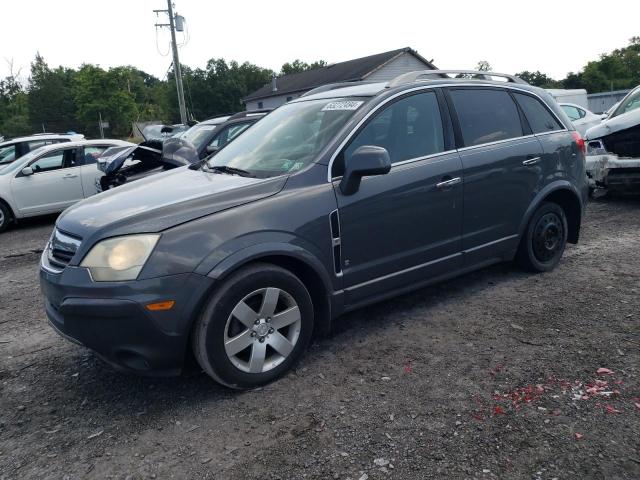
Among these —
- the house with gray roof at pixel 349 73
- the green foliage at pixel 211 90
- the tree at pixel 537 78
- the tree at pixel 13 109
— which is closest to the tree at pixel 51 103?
the tree at pixel 13 109

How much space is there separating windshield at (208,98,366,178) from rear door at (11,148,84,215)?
6.80 metres

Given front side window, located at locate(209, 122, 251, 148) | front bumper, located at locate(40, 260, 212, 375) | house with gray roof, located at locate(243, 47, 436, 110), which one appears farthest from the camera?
house with gray roof, located at locate(243, 47, 436, 110)

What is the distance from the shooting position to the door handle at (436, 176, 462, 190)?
13.0ft

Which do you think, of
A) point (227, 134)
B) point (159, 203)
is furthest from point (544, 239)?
point (227, 134)

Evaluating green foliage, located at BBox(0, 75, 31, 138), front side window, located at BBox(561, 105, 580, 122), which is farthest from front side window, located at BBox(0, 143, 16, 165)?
green foliage, located at BBox(0, 75, 31, 138)

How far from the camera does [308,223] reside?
3.35 meters

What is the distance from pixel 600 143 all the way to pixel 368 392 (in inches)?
268

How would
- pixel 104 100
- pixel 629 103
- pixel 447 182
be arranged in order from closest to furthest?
pixel 447 182 → pixel 629 103 → pixel 104 100

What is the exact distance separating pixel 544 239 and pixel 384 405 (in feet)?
9.09

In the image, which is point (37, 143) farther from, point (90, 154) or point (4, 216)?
point (4, 216)

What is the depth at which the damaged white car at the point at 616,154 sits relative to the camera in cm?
764

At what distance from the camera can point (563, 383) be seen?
3137 millimetres

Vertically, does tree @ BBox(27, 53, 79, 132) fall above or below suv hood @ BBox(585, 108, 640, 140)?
above

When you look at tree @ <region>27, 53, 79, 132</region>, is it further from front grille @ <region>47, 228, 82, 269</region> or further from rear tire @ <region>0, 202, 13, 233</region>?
front grille @ <region>47, 228, 82, 269</region>
